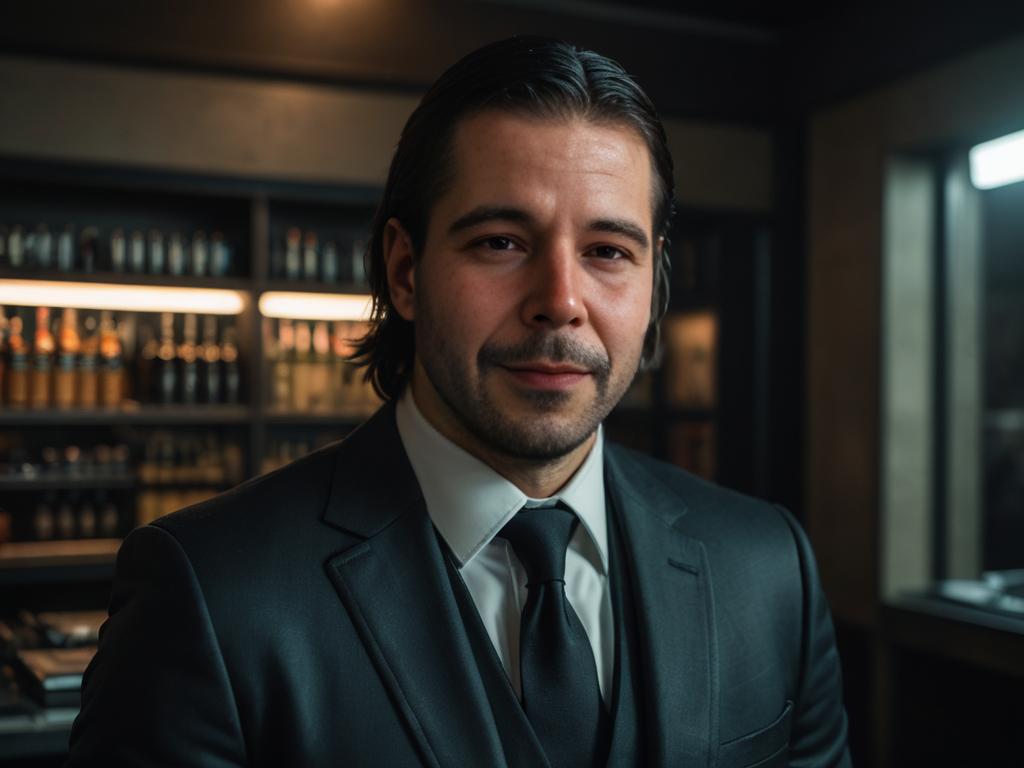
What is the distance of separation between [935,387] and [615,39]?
205 centimetres

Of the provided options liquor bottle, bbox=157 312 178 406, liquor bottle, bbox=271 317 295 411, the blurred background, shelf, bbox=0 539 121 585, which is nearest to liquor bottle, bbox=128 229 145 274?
the blurred background

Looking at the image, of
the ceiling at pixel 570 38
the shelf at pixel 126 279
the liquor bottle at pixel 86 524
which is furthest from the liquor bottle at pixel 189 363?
the ceiling at pixel 570 38

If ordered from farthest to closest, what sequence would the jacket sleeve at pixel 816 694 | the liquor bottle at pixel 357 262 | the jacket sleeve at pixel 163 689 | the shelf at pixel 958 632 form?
the liquor bottle at pixel 357 262
the shelf at pixel 958 632
the jacket sleeve at pixel 816 694
the jacket sleeve at pixel 163 689

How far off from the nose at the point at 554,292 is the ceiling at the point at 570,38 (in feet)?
10.6

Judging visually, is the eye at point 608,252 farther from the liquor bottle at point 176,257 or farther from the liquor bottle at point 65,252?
the liquor bottle at point 65,252

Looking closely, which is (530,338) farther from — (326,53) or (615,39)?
(615,39)

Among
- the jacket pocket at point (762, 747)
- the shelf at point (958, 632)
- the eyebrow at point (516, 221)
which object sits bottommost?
the shelf at point (958, 632)

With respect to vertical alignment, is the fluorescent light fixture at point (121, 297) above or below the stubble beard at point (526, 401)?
above

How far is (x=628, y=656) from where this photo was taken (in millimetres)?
1238

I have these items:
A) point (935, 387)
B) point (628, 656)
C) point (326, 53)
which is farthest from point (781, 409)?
point (628, 656)

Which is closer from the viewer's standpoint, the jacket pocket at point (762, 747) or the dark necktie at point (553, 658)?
the dark necktie at point (553, 658)

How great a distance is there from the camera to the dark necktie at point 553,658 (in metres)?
1.14

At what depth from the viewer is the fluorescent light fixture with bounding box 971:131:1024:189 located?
388 centimetres

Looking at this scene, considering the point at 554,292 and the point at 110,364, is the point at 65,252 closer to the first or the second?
the point at 110,364
